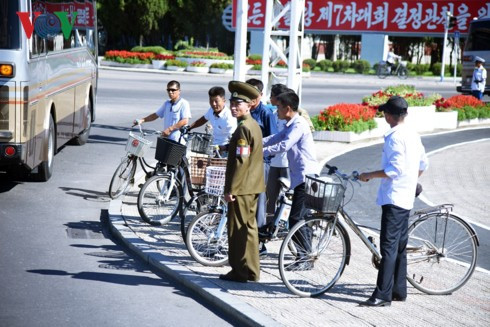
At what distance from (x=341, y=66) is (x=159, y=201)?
5256 cm

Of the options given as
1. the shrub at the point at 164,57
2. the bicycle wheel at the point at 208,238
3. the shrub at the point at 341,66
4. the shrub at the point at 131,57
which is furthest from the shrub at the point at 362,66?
the bicycle wheel at the point at 208,238

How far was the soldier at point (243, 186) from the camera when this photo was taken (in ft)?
27.3

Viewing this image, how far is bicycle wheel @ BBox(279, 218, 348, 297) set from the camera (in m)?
8.09

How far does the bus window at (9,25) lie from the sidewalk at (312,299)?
324 cm

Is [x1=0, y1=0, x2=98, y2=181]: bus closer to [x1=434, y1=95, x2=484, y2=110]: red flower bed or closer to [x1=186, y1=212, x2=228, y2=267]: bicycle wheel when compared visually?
[x1=186, y1=212, x2=228, y2=267]: bicycle wheel

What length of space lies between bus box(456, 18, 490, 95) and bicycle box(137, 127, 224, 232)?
2968cm

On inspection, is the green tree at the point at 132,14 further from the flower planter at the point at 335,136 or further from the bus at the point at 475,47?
the flower planter at the point at 335,136

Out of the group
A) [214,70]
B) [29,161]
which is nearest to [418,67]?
[214,70]

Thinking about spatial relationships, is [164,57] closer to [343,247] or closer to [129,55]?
[129,55]

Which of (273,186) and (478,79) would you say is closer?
(273,186)

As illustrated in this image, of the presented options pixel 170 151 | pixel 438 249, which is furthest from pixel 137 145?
pixel 438 249

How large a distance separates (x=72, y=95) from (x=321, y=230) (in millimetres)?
9013

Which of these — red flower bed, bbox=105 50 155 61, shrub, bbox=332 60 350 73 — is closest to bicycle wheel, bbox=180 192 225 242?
red flower bed, bbox=105 50 155 61

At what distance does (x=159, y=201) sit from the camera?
10945 mm
